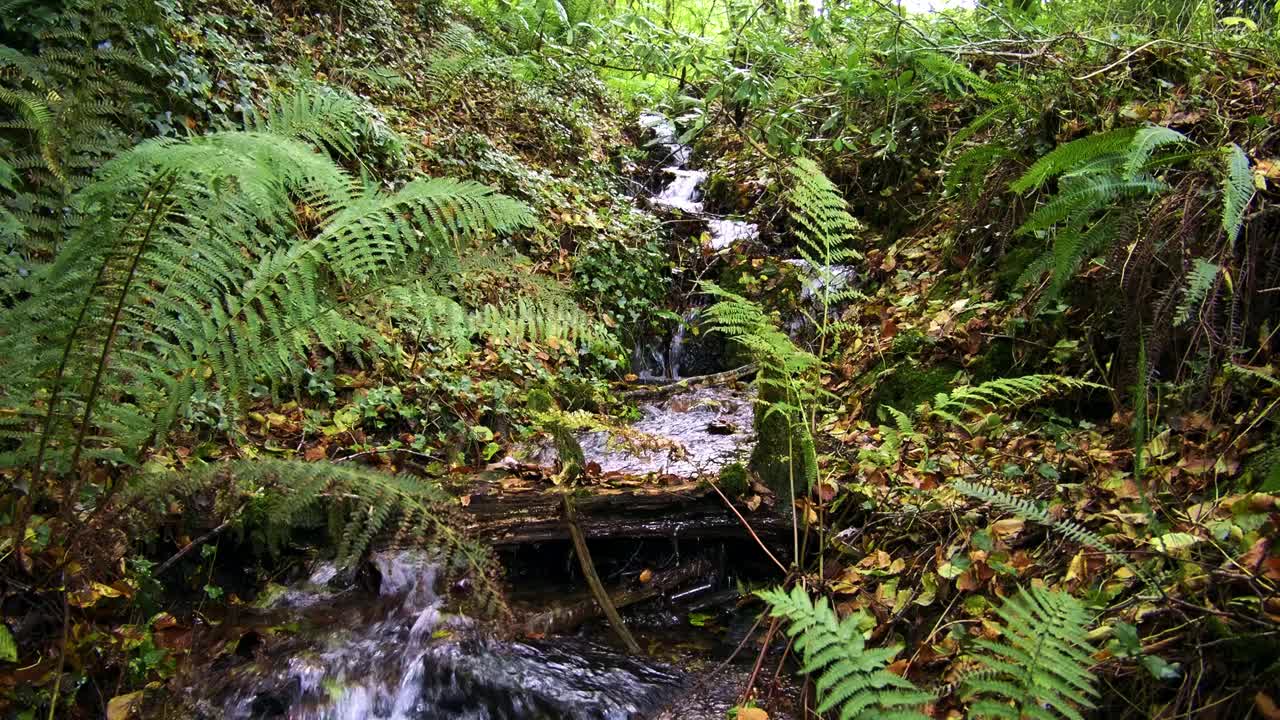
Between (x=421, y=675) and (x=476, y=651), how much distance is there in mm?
223

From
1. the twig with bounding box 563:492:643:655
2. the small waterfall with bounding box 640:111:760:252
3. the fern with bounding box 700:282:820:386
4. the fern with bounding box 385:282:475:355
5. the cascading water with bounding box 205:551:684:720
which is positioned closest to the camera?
the fern with bounding box 385:282:475:355

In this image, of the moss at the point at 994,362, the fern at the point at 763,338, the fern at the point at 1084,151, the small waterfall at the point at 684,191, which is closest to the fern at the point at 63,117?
the fern at the point at 763,338

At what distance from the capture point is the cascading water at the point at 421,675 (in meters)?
2.49

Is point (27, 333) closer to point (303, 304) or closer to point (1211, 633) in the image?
point (303, 304)

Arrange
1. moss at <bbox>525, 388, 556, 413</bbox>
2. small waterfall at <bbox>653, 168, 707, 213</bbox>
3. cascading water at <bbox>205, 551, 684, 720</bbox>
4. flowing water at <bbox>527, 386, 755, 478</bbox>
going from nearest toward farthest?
cascading water at <bbox>205, 551, 684, 720</bbox>
flowing water at <bbox>527, 386, 755, 478</bbox>
moss at <bbox>525, 388, 556, 413</bbox>
small waterfall at <bbox>653, 168, 707, 213</bbox>

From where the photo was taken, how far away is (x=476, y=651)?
9.09ft

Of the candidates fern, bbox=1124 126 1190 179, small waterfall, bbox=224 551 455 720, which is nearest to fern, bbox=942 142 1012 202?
fern, bbox=1124 126 1190 179

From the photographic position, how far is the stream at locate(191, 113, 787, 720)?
252 cm

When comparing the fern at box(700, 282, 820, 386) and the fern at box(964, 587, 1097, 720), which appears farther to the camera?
the fern at box(700, 282, 820, 386)

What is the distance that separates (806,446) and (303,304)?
169cm

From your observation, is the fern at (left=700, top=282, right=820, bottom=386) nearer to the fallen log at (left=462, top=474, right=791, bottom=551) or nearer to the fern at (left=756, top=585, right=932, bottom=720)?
the fallen log at (left=462, top=474, right=791, bottom=551)

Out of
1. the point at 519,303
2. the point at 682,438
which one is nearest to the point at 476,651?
the point at 519,303

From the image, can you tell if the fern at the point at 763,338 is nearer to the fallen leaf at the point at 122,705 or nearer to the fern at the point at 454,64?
the fallen leaf at the point at 122,705

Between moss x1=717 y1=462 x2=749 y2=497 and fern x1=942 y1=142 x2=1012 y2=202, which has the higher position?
fern x1=942 y1=142 x2=1012 y2=202
